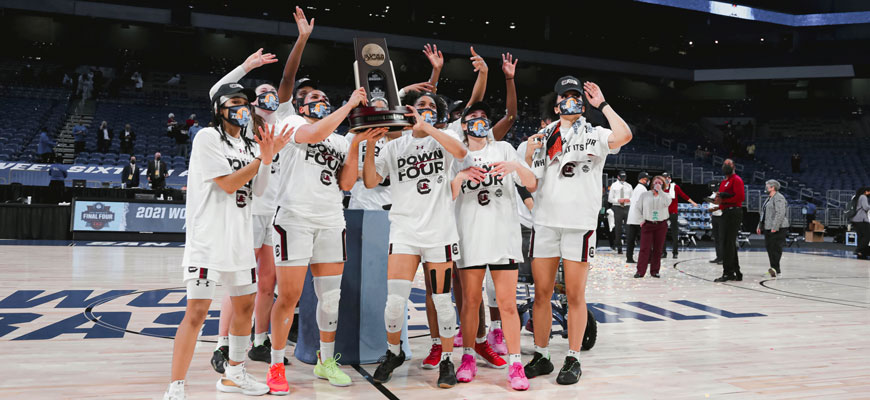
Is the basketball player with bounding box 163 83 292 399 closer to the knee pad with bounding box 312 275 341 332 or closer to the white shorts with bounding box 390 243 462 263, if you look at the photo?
the knee pad with bounding box 312 275 341 332

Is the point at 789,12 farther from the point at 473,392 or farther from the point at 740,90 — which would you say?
the point at 473,392

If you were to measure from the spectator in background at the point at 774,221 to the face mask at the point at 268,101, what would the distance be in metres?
9.16

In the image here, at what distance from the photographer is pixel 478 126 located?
12.9ft

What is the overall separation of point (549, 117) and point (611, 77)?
29610 mm

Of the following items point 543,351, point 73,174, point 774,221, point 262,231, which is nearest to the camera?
point 543,351

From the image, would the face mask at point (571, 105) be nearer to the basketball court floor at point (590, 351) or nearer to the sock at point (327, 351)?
the basketball court floor at point (590, 351)

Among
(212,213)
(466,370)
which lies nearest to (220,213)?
(212,213)

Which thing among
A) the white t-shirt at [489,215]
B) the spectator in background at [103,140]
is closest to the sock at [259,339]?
the white t-shirt at [489,215]

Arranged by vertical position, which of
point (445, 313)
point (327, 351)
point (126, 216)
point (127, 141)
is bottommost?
point (327, 351)

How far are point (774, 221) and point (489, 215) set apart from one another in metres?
8.31

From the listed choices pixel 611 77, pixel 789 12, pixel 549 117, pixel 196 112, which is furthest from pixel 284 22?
Result: pixel 789 12

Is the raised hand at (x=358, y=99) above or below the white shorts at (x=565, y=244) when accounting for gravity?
above

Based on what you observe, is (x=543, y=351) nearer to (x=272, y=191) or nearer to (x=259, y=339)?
(x=259, y=339)

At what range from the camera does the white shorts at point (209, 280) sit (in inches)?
122
